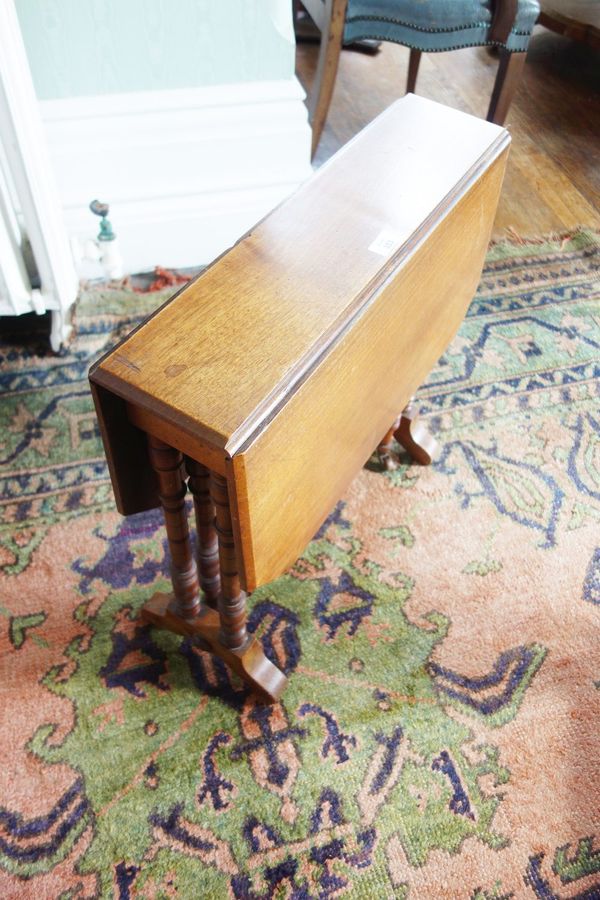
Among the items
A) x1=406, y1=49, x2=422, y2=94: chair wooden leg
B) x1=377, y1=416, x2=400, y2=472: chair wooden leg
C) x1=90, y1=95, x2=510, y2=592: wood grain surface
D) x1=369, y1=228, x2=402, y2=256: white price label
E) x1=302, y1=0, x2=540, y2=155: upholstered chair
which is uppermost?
x1=369, y1=228, x2=402, y2=256: white price label

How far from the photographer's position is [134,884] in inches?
43.3

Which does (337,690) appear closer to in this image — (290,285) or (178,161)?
(290,285)

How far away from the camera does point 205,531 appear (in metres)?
1.16

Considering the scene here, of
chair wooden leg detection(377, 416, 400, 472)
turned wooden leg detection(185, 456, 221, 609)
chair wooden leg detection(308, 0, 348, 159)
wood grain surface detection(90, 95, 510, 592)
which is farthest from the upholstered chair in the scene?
turned wooden leg detection(185, 456, 221, 609)

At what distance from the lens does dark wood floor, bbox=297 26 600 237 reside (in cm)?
236

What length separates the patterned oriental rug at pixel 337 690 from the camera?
3.71 ft

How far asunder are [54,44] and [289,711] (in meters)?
1.46

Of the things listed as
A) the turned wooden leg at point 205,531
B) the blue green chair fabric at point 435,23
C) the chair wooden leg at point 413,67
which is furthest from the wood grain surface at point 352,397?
the chair wooden leg at point 413,67

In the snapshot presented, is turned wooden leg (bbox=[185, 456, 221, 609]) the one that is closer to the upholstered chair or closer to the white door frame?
the white door frame

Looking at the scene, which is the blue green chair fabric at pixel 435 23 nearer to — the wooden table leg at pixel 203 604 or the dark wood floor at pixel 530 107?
the dark wood floor at pixel 530 107

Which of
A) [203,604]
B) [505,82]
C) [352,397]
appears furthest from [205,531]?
[505,82]

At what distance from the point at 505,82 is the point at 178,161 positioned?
1.03 m

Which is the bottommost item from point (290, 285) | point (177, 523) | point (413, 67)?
point (413, 67)

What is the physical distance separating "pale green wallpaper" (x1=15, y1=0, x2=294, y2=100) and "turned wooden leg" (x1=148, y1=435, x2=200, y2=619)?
43.6 inches
